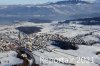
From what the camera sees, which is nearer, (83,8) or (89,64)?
(89,64)

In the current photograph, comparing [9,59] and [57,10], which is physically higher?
[57,10]

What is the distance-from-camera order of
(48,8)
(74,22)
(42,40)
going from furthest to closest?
(48,8) < (74,22) < (42,40)

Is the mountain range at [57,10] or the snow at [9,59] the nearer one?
the snow at [9,59]

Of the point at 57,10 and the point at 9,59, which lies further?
the point at 57,10

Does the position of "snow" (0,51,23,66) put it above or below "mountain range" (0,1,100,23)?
below

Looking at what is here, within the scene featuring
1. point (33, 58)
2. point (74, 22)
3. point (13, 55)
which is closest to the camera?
point (33, 58)

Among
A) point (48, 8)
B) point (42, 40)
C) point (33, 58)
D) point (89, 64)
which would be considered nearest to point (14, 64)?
point (33, 58)

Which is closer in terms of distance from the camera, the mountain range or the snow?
the snow

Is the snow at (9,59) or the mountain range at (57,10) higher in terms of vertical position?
the mountain range at (57,10)

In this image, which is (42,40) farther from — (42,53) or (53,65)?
(53,65)

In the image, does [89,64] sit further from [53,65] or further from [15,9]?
[15,9]
